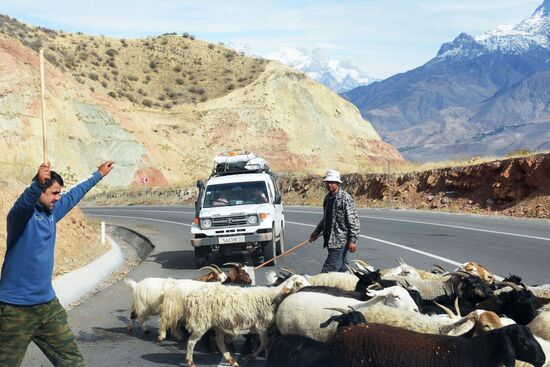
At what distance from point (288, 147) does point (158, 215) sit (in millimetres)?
37262

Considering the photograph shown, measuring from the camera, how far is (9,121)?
54.8 metres

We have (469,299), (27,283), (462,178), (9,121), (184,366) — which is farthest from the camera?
(9,121)

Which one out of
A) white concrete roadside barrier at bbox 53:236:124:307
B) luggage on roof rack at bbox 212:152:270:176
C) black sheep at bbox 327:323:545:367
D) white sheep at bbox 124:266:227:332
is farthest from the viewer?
luggage on roof rack at bbox 212:152:270:176

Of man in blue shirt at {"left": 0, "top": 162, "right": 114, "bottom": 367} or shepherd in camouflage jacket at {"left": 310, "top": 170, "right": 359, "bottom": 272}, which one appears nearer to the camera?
man in blue shirt at {"left": 0, "top": 162, "right": 114, "bottom": 367}

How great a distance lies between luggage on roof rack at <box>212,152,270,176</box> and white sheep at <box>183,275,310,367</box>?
33.0 feet

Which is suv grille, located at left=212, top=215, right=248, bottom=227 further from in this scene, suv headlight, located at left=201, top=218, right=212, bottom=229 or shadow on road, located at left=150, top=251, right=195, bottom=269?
shadow on road, located at left=150, top=251, right=195, bottom=269

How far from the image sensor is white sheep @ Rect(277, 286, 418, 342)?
22.8 ft

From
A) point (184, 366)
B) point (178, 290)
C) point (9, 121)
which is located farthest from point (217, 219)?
point (9, 121)

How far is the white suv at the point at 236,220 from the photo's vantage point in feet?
50.0

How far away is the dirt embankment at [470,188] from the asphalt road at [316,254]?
9.30 feet

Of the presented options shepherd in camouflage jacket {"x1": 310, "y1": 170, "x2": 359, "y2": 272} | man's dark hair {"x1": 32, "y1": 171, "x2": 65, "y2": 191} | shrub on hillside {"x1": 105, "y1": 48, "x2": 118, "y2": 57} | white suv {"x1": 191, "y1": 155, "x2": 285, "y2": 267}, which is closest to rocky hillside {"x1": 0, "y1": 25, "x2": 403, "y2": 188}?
shrub on hillside {"x1": 105, "y1": 48, "x2": 118, "y2": 57}

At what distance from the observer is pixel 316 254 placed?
16.9 metres

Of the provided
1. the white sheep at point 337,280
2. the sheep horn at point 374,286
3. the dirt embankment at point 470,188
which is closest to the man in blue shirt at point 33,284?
the sheep horn at point 374,286

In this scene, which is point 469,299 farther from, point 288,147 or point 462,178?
point 288,147
